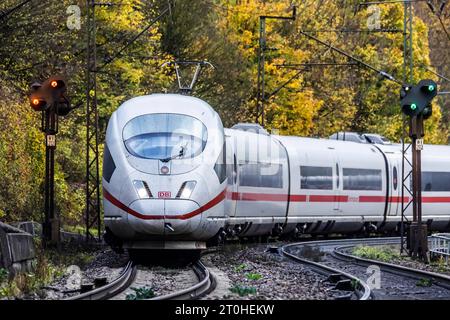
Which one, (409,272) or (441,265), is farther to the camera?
(441,265)

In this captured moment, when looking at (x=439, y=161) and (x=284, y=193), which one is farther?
(x=439, y=161)

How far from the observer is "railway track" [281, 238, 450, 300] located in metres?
15.9

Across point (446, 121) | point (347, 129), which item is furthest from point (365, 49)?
point (446, 121)

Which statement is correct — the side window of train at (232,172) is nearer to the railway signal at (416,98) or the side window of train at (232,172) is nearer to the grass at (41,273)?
the grass at (41,273)

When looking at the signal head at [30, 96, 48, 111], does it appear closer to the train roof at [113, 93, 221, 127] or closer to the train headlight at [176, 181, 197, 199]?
the train roof at [113, 93, 221, 127]

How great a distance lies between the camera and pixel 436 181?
1545 inches

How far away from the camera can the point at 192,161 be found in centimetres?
2042

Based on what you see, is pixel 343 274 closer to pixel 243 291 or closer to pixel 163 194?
pixel 163 194

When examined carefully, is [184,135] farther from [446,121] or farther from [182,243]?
[446,121]

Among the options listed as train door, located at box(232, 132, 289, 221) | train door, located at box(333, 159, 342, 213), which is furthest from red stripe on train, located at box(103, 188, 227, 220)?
train door, located at box(333, 159, 342, 213)

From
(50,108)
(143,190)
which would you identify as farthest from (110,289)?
(50,108)

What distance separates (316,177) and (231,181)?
894cm
